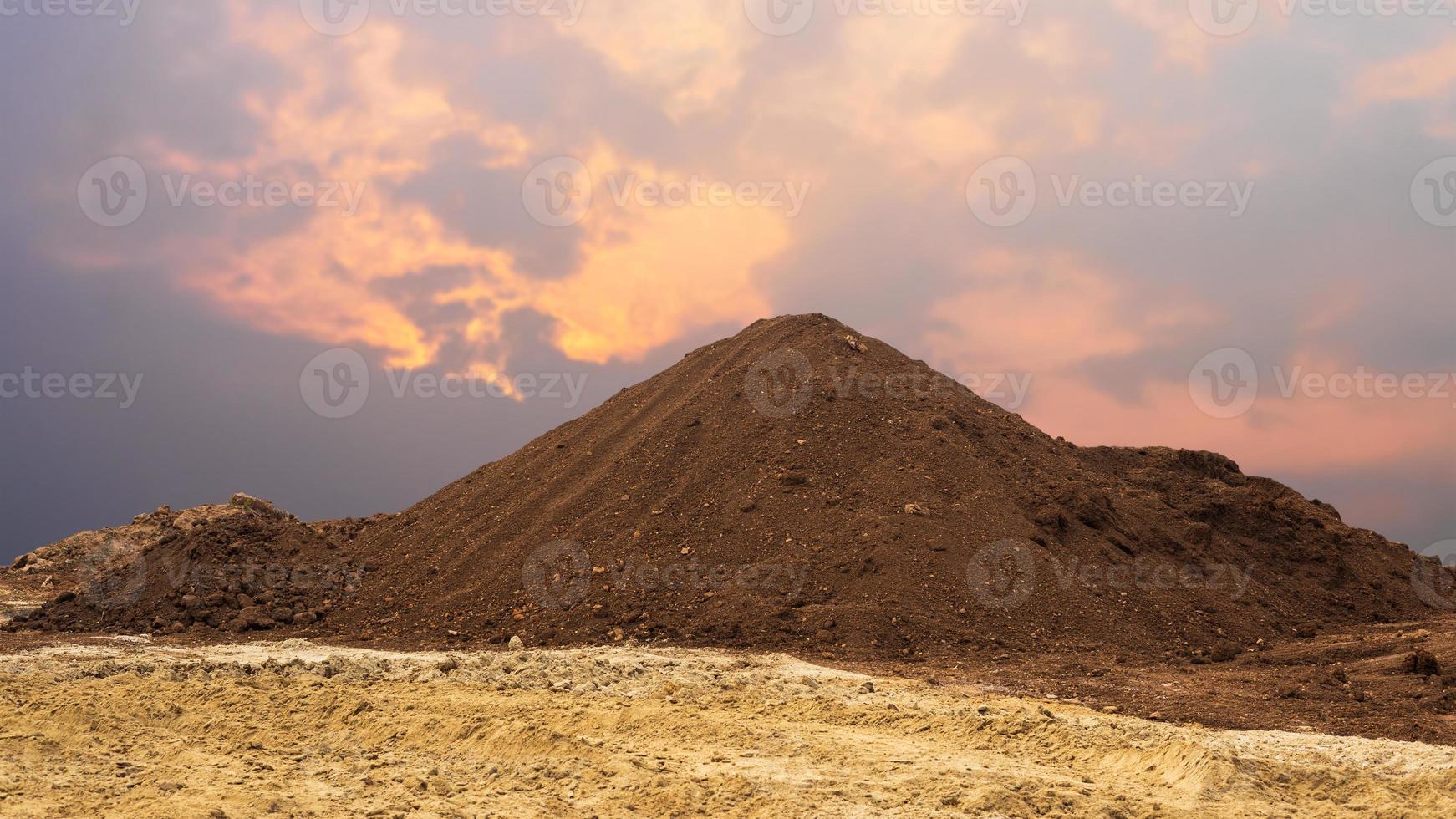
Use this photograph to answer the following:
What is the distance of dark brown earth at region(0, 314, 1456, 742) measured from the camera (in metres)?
12.4

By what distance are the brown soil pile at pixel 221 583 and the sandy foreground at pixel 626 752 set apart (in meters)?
4.82

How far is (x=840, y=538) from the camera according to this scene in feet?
48.2

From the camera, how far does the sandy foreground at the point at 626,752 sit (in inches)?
259

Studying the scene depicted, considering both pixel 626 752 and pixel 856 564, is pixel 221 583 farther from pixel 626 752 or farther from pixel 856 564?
pixel 626 752

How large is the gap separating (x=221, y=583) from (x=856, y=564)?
10.8 meters

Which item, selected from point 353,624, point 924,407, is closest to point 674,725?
point 353,624

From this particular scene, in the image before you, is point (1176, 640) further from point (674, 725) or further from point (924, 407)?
point (674, 725)

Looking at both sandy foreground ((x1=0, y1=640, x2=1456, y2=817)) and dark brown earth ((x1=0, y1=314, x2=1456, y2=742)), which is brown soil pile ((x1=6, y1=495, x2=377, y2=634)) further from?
sandy foreground ((x1=0, y1=640, x2=1456, y2=817))

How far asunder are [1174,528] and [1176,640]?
4.99 meters

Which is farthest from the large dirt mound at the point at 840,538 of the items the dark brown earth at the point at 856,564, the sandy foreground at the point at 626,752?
the sandy foreground at the point at 626,752

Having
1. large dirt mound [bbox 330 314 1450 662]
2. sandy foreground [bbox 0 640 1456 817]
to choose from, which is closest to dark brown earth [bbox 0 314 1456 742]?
large dirt mound [bbox 330 314 1450 662]

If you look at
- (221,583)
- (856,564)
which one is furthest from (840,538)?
(221,583)

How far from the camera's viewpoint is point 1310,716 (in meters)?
9.59

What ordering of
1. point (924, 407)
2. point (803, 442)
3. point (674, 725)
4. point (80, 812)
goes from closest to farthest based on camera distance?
1. point (80, 812)
2. point (674, 725)
3. point (803, 442)
4. point (924, 407)
